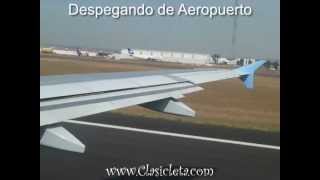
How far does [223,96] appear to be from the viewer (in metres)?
8.20

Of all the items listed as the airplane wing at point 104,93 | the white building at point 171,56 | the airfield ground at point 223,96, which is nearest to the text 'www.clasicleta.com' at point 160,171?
the airplane wing at point 104,93

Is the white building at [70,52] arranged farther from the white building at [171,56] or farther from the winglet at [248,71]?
the winglet at [248,71]

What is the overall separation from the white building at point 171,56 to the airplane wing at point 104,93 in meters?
0.61

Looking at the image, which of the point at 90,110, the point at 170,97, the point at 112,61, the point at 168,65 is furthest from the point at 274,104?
the point at 90,110

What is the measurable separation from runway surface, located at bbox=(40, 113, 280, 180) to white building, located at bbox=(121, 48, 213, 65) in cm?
A: 127

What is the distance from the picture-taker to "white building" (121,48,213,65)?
655cm

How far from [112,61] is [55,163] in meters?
1.62

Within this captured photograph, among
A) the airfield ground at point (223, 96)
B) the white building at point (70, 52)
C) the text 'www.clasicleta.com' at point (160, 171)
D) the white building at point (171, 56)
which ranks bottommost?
the text 'www.clasicleta.com' at point (160, 171)

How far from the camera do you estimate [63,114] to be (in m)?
3.48

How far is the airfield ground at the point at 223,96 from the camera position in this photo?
706 centimetres

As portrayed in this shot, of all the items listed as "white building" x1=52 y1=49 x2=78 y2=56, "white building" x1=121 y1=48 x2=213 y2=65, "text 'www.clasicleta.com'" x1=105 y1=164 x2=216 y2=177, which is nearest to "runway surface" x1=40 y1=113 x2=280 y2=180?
"text 'www.clasicleta.com'" x1=105 y1=164 x2=216 y2=177

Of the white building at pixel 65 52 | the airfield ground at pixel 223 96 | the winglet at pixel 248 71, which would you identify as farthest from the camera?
the airfield ground at pixel 223 96

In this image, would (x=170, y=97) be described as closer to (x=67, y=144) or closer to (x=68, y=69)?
(x=67, y=144)

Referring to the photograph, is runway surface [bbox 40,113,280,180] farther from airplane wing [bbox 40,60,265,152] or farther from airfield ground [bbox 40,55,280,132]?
airplane wing [bbox 40,60,265,152]
